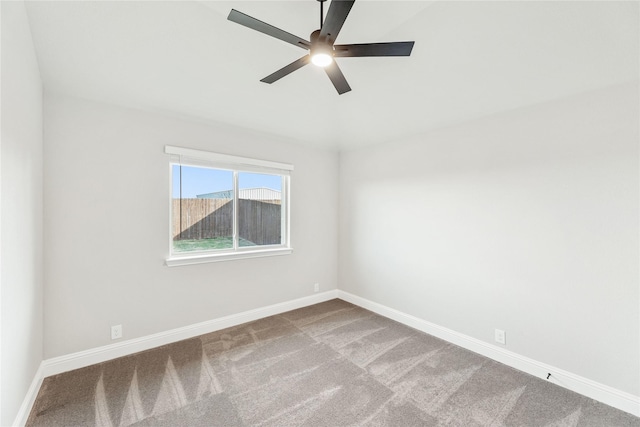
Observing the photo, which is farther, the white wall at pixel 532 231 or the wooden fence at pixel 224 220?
the wooden fence at pixel 224 220

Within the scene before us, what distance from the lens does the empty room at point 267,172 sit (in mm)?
1760

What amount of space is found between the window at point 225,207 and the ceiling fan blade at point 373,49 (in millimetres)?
1946

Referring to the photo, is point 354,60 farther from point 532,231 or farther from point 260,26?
point 532,231

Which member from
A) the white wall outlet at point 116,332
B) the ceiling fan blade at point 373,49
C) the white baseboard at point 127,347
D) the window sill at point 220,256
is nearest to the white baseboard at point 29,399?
the white baseboard at point 127,347

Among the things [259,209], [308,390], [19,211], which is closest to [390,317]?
[308,390]

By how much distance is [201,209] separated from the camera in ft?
10.1

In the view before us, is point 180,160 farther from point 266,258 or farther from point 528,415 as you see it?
point 528,415

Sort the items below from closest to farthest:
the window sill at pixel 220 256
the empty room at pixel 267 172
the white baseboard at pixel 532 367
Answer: the empty room at pixel 267 172
the white baseboard at pixel 532 367
the window sill at pixel 220 256

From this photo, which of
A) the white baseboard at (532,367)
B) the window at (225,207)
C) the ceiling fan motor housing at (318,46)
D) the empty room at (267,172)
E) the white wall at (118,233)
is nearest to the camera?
the ceiling fan motor housing at (318,46)

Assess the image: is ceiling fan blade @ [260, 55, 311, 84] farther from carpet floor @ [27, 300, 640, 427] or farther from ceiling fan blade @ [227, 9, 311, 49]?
carpet floor @ [27, 300, 640, 427]

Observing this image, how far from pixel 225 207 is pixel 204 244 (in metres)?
0.50

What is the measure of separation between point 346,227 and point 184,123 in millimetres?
2527

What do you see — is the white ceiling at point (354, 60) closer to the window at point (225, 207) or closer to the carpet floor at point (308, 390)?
the window at point (225, 207)

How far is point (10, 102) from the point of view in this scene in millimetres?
1453
